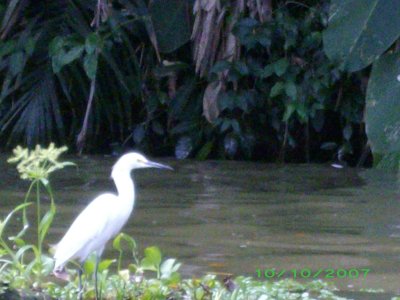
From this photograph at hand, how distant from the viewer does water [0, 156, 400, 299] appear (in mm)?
5203

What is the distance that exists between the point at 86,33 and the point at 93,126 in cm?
104

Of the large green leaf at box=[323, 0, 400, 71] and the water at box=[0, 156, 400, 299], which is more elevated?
the large green leaf at box=[323, 0, 400, 71]

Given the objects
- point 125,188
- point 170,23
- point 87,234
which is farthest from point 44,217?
point 170,23


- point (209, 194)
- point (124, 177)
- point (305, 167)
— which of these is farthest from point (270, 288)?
point (305, 167)

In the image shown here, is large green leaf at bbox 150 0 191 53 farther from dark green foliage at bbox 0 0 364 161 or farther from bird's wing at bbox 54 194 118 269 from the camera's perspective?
bird's wing at bbox 54 194 118 269

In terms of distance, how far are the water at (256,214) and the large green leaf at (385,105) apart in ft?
7.68

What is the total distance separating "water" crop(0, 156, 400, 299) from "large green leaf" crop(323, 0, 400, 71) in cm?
240

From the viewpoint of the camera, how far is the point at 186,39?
9609mm

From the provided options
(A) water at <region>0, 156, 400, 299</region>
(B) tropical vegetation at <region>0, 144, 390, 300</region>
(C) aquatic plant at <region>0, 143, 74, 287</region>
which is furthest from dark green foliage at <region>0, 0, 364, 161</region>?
(C) aquatic plant at <region>0, 143, 74, 287</region>

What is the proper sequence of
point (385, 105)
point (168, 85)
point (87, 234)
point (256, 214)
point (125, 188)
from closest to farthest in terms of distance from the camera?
point (385, 105), point (87, 234), point (125, 188), point (256, 214), point (168, 85)

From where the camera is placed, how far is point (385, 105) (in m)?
2.27

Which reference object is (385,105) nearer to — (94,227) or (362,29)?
(362,29)

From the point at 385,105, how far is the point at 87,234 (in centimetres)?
219

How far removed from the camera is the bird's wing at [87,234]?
13.5 feet
